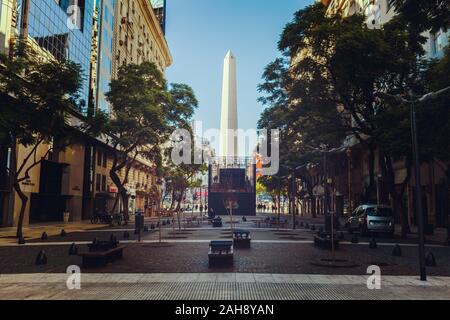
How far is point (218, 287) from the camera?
31.9 feet

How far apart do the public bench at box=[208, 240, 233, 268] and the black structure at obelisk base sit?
5221 cm

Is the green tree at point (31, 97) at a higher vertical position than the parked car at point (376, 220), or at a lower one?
higher

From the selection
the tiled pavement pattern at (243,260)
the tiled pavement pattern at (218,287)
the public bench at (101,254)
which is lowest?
the tiled pavement pattern at (218,287)

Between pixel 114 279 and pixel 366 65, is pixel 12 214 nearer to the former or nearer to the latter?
pixel 114 279

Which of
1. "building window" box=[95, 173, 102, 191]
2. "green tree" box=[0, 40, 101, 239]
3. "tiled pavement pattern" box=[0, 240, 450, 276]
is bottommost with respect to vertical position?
"tiled pavement pattern" box=[0, 240, 450, 276]

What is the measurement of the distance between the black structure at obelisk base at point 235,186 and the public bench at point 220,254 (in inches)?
2056

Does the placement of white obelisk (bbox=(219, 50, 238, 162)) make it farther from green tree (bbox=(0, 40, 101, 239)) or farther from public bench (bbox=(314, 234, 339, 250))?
public bench (bbox=(314, 234, 339, 250))

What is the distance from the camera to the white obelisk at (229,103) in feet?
244

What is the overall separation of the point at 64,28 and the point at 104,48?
1062 centimetres

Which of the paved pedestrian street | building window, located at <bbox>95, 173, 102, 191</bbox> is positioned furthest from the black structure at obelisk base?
the paved pedestrian street

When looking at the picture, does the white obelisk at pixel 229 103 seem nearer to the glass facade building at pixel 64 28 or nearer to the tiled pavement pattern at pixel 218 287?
the glass facade building at pixel 64 28

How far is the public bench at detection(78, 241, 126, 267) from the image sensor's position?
40.8 ft

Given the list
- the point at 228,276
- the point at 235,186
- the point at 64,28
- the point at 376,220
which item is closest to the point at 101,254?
the point at 228,276

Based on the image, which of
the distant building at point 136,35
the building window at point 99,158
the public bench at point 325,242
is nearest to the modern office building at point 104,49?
the distant building at point 136,35
